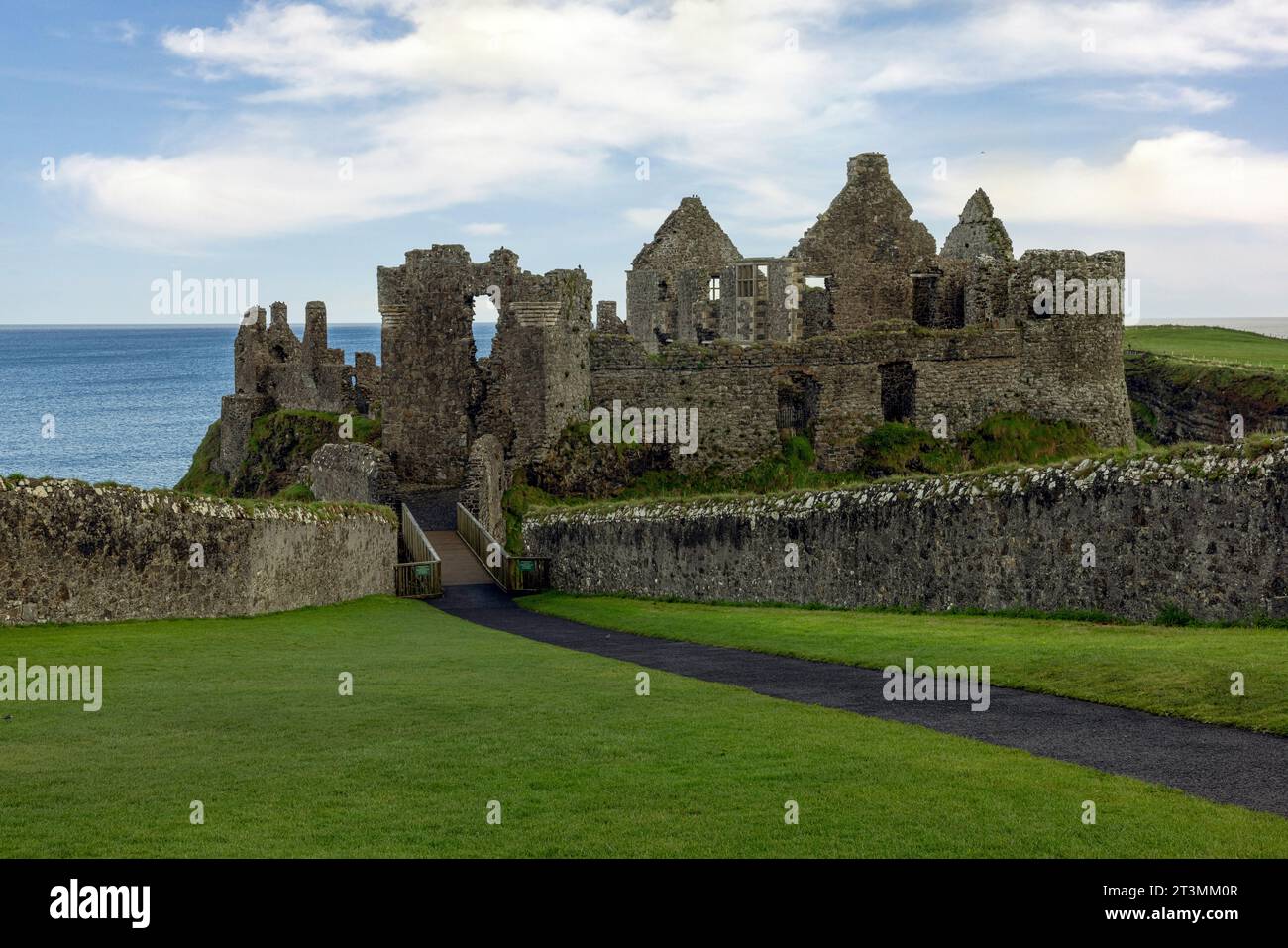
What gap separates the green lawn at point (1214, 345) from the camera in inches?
2527

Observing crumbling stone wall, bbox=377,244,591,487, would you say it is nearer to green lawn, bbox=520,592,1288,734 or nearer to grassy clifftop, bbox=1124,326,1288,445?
green lawn, bbox=520,592,1288,734

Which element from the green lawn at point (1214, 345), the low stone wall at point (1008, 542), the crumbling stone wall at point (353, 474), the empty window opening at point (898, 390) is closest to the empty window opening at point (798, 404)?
the empty window opening at point (898, 390)

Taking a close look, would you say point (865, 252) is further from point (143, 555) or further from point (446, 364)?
point (143, 555)

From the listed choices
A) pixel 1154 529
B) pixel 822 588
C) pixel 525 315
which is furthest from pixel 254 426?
pixel 1154 529

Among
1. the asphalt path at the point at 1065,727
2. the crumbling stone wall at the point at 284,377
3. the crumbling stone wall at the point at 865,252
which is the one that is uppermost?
the crumbling stone wall at the point at 865,252

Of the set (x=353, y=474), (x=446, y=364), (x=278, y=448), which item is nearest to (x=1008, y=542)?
(x=353, y=474)

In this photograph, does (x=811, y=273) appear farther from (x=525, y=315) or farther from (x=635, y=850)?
(x=635, y=850)

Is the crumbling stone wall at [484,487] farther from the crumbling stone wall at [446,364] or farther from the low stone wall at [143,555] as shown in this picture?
the low stone wall at [143,555]

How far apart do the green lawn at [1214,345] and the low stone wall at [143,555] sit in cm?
4317

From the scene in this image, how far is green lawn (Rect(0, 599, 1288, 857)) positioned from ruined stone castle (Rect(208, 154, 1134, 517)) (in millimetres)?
28943

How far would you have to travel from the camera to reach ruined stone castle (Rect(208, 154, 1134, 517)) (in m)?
47.6

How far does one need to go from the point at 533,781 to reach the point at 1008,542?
1403 cm

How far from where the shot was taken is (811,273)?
54.2m
